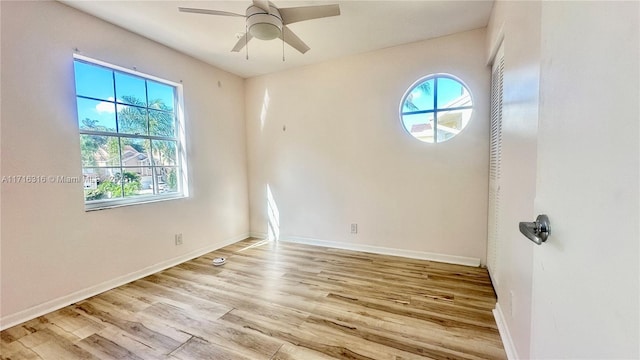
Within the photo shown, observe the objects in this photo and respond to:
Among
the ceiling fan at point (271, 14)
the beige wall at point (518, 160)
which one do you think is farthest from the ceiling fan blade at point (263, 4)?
the beige wall at point (518, 160)

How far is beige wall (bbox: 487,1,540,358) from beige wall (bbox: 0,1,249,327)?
11.1 ft

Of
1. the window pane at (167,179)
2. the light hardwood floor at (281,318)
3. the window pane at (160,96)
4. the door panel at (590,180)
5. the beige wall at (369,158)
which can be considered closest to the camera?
the door panel at (590,180)

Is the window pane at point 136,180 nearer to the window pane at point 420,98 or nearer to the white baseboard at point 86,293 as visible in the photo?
the white baseboard at point 86,293

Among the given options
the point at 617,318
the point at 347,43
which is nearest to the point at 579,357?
the point at 617,318

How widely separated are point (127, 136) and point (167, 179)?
26.8 inches

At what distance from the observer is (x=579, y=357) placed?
55 centimetres

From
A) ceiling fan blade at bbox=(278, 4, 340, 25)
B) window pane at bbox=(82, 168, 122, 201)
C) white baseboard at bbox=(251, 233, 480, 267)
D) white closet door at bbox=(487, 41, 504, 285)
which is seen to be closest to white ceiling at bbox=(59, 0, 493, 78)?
ceiling fan blade at bbox=(278, 4, 340, 25)

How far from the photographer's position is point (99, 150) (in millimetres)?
2609

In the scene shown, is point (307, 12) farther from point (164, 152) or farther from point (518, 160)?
point (164, 152)

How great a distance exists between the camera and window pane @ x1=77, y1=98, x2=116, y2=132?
247 centimetres

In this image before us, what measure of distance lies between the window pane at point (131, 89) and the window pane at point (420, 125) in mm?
3090

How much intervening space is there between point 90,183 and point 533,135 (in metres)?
3.48

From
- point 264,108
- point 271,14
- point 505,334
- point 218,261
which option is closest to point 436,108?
point 271,14

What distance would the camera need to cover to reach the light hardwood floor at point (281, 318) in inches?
67.3
